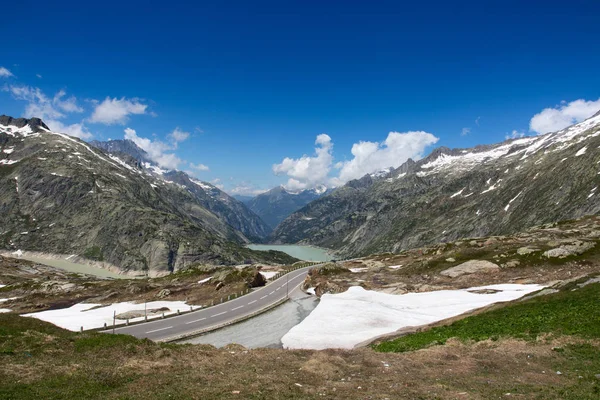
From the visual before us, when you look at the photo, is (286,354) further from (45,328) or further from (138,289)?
(138,289)

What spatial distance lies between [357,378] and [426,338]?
A: 1357 centimetres

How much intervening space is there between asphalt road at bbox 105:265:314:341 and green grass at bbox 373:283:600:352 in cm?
2746

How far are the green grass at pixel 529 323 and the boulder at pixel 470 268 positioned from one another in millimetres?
34326

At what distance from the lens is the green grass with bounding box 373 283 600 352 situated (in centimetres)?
2580

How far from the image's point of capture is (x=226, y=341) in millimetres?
42500

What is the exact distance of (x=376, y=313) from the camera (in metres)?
45.2

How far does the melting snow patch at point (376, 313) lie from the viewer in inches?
1494

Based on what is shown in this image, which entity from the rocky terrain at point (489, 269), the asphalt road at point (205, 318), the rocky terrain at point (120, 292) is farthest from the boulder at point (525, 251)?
the rocky terrain at point (120, 292)

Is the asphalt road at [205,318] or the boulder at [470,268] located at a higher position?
the boulder at [470,268]

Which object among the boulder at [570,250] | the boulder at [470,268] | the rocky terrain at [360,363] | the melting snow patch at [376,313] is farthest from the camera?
the boulder at [470,268]

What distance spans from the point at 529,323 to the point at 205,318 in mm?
42829

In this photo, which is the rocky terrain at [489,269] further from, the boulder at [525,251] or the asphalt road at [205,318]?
the asphalt road at [205,318]

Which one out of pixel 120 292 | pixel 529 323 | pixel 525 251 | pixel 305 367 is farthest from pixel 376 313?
pixel 120 292

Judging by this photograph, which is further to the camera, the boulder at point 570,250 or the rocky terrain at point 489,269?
the boulder at point 570,250
